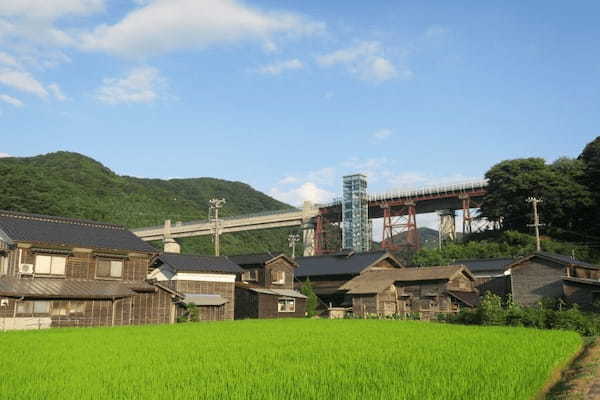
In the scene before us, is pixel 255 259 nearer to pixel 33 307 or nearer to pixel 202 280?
pixel 202 280

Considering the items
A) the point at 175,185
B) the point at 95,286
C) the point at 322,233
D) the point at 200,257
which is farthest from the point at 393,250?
the point at 175,185

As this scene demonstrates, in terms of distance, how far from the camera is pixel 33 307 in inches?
1085

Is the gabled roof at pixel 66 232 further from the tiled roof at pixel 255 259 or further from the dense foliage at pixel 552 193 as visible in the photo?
the dense foliage at pixel 552 193

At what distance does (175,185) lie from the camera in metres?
153

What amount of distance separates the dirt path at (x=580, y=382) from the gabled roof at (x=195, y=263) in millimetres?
25803

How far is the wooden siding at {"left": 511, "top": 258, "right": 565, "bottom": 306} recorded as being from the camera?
36625 mm

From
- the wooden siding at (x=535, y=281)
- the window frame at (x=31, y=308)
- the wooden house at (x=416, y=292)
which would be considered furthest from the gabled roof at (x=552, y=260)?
the window frame at (x=31, y=308)

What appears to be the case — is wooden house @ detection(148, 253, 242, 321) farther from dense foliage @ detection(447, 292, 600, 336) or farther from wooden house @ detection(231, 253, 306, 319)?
dense foliage @ detection(447, 292, 600, 336)

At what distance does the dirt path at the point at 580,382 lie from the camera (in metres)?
10.2

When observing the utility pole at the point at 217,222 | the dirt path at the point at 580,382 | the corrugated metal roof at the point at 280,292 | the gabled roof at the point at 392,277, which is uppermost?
the utility pole at the point at 217,222

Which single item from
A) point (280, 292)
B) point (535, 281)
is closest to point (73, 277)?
point (280, 292)

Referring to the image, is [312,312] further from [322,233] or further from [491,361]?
[322,233]

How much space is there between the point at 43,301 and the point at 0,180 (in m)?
52.3

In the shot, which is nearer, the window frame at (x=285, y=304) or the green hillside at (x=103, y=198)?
the window frame at (x=285, y=304)
